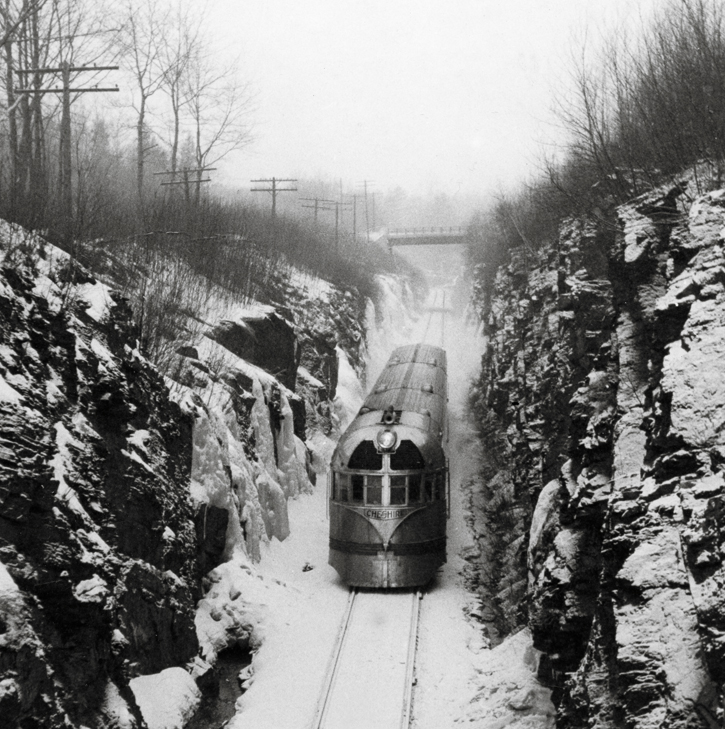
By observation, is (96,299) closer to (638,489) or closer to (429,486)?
(429,486)

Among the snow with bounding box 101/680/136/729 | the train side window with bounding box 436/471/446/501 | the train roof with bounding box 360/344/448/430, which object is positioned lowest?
the snow with bounding box 101/680/136/729

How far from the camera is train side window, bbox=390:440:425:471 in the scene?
16969mm

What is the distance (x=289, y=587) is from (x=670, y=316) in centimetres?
1062

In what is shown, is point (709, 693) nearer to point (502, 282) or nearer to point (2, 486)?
point (2, 486)

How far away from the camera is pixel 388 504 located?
A: 16766mm

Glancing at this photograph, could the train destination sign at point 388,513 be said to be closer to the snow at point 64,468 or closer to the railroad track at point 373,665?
the railroad track at point 373,665

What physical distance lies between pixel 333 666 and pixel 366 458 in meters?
4.54

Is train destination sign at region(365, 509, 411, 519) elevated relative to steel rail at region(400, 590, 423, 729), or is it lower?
elevated

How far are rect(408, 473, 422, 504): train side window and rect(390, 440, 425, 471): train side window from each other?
0.18 meters

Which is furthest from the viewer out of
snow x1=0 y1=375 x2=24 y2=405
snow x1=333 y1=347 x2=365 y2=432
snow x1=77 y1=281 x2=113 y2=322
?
snow x1=333 y1=347 x2=365 y2=432

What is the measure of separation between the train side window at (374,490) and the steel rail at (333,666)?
1.84m

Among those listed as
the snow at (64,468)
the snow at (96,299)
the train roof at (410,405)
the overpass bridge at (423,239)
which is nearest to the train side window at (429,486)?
the train roof at (410,405)

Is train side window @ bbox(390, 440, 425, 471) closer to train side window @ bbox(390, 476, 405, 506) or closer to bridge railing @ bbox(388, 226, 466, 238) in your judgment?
train side window @ bbox(390, 476, 405, 506)

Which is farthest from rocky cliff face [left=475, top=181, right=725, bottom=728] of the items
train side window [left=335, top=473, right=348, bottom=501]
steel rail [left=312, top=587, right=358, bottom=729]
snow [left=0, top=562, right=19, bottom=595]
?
snow [left=0, top=562, right=19, bottom=595]
